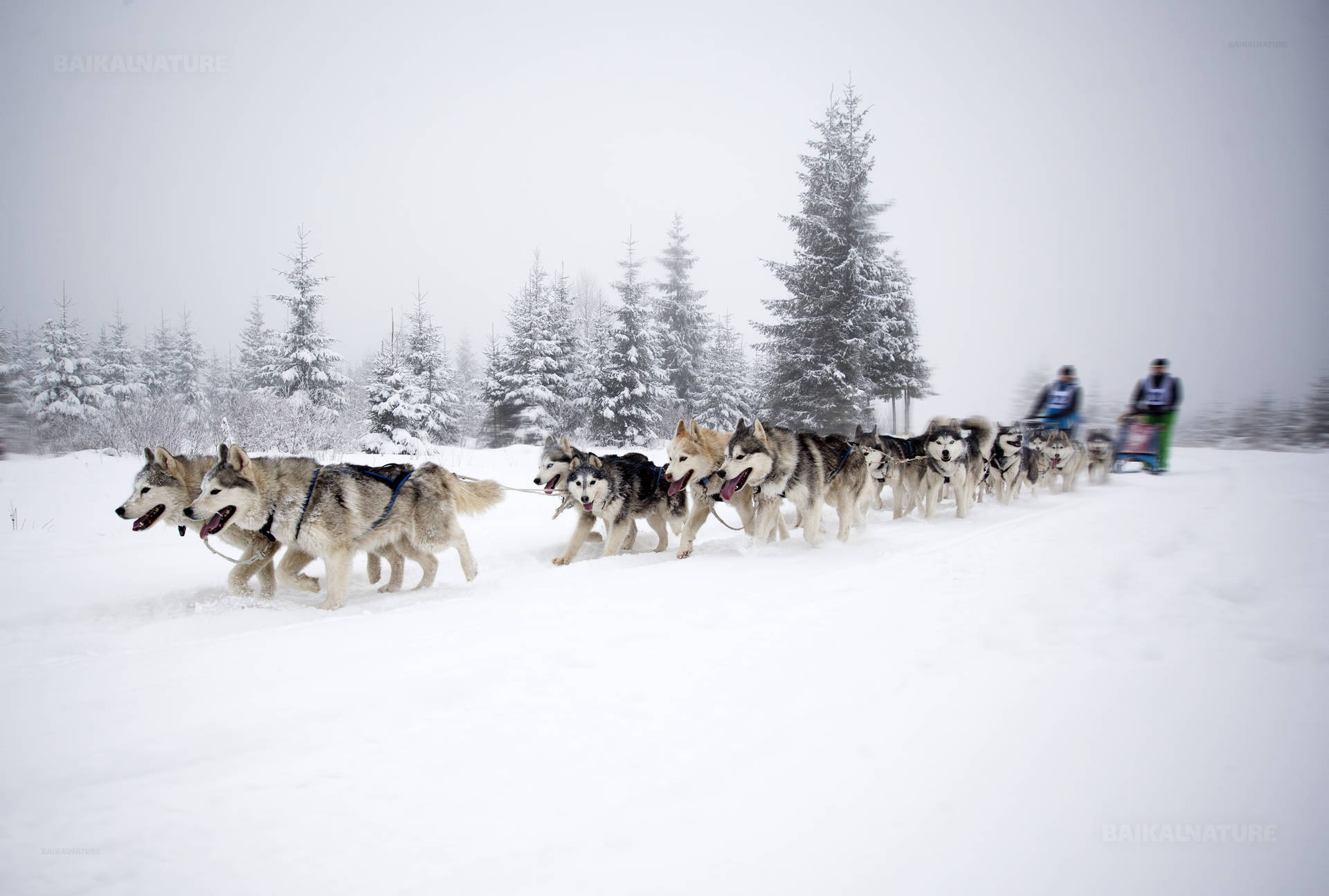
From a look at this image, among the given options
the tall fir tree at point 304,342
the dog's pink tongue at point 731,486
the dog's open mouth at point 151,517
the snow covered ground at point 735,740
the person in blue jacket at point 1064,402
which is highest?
the tall fir tree at point 304,342

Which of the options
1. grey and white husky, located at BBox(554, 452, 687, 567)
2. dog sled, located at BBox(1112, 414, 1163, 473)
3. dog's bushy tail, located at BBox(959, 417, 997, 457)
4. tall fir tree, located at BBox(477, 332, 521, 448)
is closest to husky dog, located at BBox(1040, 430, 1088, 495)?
dog sled, located at BBox(1112, 414, 1163, 473)

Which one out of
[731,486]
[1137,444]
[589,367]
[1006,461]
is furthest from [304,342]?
[1137,444]

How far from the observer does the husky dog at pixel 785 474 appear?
634 centimetres

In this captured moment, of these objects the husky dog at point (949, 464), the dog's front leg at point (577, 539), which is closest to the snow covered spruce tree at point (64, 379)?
the dog's front leg at point (577, 539)

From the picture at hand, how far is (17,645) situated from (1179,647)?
7.39 meters

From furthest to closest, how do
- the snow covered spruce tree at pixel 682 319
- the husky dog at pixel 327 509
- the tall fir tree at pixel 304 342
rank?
1. the snow covered spruce tree at pixel 682 319
2. the tall fir tree at pixel 304 342
3. the husky dog at pixel 327 509

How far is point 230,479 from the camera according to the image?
196 inches

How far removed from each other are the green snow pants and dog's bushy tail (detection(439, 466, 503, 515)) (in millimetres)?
12121

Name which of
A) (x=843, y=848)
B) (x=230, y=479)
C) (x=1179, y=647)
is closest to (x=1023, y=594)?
(x=1179, y=647)

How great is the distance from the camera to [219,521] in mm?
4906

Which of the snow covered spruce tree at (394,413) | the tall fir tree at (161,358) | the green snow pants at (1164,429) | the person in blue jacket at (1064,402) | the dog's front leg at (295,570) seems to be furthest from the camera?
the tall fir tree at (161,358)

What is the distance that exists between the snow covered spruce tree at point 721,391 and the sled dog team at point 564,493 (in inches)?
634

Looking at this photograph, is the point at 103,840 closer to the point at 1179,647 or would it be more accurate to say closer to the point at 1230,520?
the point at 1179,647

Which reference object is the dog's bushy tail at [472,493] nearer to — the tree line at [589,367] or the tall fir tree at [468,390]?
the tree line at [589,367]
